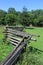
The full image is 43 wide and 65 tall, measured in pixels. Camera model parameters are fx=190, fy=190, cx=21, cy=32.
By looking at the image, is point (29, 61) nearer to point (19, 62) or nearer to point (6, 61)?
point (19, 62)

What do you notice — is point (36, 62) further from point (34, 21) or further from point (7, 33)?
point (34, 21)

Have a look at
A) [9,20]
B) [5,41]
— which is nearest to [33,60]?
[5,41]

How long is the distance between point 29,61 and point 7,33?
8050 mm

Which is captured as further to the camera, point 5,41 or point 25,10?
point 25,10

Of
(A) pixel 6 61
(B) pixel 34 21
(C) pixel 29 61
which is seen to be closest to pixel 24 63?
(C) pixel 29 61

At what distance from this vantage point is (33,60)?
279 inches

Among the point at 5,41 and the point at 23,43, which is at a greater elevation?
the point at 23,43

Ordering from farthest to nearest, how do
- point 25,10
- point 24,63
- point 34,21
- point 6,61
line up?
point 34,21 → point 25,10 → point 24,63 → point 6,61

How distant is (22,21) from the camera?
211ft

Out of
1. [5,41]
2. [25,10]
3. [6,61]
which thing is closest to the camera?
[6,61]

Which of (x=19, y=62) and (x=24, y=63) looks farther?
(x=19, y=62)

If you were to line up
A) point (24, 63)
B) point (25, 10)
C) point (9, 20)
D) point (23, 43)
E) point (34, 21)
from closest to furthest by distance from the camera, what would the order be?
point (24, 63), point (23, 43), point (25, 10), point (9, 20), point (34, 21)

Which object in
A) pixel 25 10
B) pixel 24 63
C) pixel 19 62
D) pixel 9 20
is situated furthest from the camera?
pixel 9 20

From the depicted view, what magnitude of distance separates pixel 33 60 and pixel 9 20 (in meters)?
61.3
